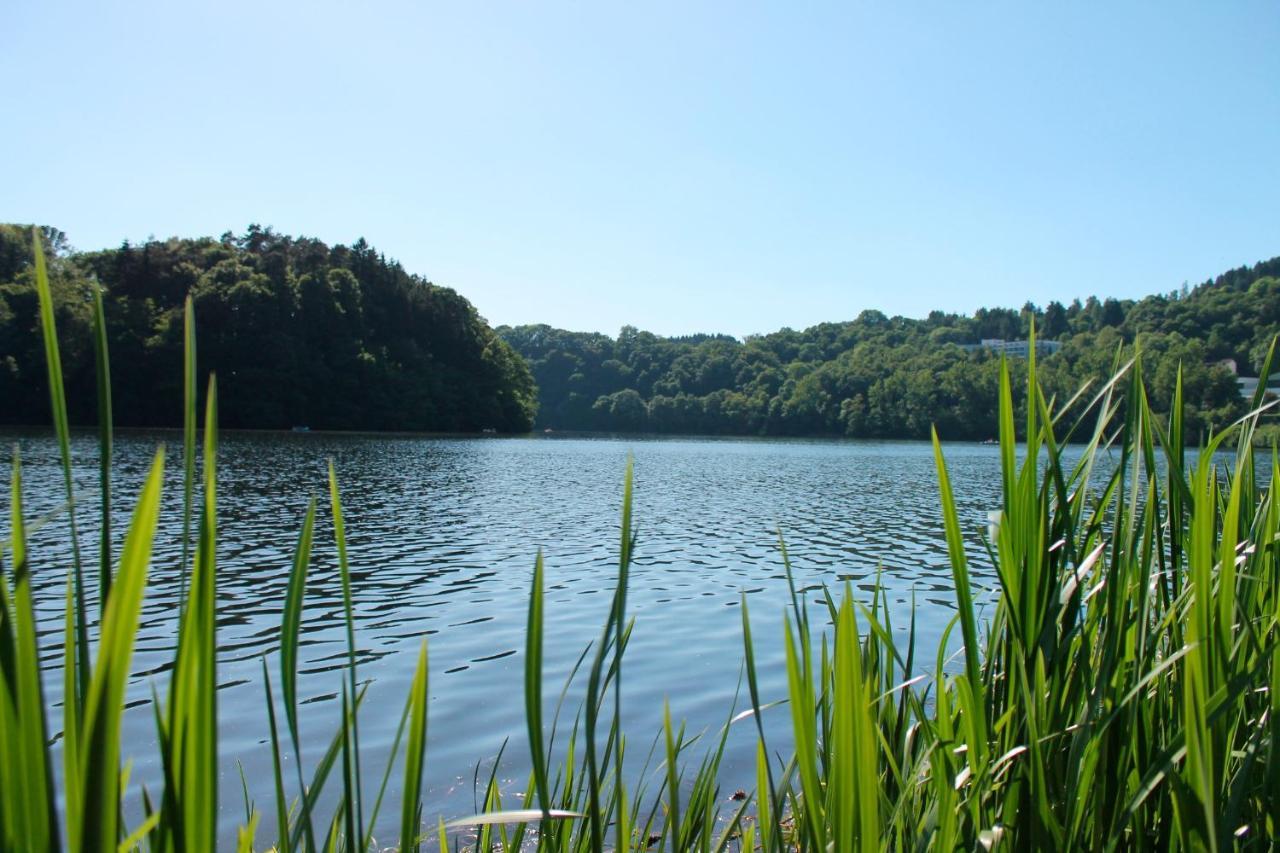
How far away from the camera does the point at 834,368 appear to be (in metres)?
130

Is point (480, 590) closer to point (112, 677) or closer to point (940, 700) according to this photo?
point (940, 700)

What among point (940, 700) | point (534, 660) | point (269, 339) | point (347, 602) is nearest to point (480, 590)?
point (940, 700)

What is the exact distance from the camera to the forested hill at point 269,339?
57750 millimetres

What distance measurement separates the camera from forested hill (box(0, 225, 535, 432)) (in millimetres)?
57750

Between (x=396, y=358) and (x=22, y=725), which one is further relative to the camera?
(x=396, y=358)

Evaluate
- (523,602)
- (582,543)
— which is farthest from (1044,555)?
(582,543)

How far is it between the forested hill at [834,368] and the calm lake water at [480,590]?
251 ft

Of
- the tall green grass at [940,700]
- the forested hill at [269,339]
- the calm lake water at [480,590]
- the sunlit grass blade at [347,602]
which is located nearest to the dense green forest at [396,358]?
the forested hill at [269,339]

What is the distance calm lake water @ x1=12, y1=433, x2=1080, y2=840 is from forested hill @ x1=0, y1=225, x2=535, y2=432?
3363cm

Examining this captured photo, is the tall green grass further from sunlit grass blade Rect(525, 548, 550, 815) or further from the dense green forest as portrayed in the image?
the dense green forest

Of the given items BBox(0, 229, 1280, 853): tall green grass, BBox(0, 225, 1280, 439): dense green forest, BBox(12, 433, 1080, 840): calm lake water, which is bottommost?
BBox(12, 433, 1080, 840): calm lake water

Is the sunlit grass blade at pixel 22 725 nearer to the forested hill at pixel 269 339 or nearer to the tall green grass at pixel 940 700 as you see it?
the tall green grass at pixel 940 700

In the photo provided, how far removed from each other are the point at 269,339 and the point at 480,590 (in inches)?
2471

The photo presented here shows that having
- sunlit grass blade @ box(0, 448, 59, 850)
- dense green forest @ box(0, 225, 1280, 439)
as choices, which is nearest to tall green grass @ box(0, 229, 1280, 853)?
sunlit grass blade @ box(0, 448, 59, 850)
